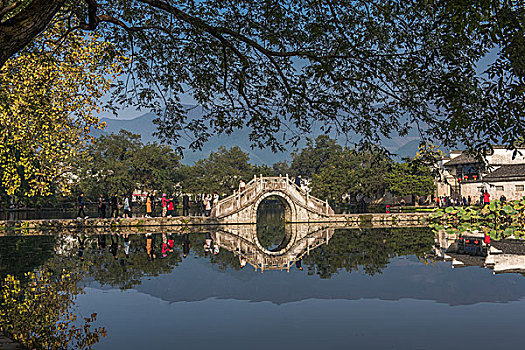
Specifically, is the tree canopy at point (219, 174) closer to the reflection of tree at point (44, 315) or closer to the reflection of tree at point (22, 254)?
the reflection of tree at point (22, 254)

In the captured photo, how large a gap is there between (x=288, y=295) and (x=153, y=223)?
1977 centimetres

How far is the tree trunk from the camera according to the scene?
4.93 meters

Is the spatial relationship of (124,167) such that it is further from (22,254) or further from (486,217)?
(22,254)

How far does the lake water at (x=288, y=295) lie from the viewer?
6.63 m

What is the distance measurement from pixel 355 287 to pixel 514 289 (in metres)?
3.27

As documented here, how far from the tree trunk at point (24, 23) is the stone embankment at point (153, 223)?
21.8 meters

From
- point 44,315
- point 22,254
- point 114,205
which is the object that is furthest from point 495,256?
point 114,205

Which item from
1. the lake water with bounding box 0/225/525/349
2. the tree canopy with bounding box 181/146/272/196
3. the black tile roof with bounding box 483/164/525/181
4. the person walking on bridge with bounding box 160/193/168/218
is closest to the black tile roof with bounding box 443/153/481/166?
the black tile roof with bounding box 483/164/525/181

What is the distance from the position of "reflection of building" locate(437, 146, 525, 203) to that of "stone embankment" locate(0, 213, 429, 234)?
13200 millimetres

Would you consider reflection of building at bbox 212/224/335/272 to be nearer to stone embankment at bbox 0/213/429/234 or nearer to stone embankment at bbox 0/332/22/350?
→ stone embankment at bbox 0/213/429/234

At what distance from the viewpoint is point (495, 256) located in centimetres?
1439

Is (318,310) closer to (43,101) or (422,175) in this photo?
(43,101)

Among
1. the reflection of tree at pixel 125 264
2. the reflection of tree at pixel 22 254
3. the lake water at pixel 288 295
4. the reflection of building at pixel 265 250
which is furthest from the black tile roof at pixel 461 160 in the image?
the reflection of tree at pixel 22 254

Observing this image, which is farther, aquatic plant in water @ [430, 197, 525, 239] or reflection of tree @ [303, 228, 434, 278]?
aquatic plant in water @ [430, 197, 525, 239]
